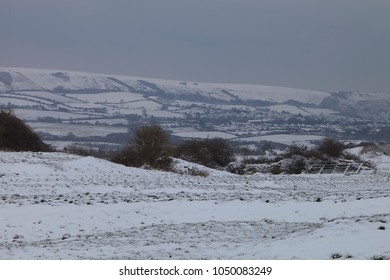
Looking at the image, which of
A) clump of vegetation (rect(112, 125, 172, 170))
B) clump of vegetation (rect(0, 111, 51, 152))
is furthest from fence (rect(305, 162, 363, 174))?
clump of vegetation (rect(0, 111, 51, 152))

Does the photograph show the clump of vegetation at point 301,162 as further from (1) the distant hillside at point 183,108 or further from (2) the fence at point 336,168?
(1) the distant hillside at point 183,108

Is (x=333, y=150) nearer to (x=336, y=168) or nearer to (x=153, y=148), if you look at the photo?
(x=336, y=168)

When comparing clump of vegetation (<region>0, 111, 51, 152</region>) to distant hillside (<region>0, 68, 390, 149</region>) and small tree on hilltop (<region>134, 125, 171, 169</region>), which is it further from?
distant hillside (<region>0, 68, 390, 149</region>)

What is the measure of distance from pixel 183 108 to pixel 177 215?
29.3 feet

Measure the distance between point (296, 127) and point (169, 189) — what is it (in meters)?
6.06

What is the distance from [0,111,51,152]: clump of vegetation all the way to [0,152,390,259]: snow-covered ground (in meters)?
11.3

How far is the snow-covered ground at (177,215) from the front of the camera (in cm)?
1223

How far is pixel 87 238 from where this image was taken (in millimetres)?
14070

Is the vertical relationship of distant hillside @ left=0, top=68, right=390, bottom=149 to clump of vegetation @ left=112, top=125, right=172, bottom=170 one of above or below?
above

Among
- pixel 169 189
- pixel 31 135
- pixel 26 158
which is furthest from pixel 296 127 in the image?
pixel 31 135

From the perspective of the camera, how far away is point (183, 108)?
84.6 feet

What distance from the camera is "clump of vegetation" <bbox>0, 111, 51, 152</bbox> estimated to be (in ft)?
131

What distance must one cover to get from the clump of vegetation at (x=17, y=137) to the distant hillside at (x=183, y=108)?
10841 millimetres

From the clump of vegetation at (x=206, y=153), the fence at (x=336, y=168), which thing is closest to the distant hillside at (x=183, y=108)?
the fence at (x=336, y=168)
